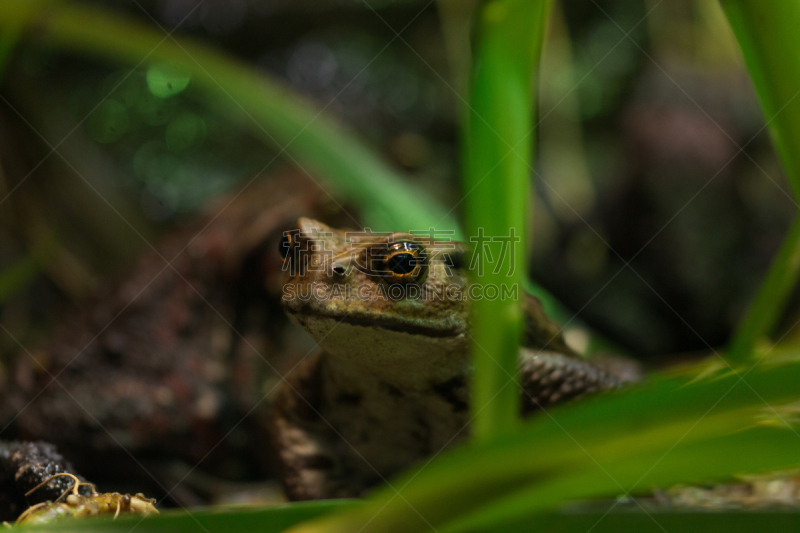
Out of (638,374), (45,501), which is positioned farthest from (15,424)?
(638,374)

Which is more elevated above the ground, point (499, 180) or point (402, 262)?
point (499, 180)

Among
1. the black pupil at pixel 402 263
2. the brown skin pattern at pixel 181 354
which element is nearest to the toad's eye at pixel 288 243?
the black pupil at pixel 402 263

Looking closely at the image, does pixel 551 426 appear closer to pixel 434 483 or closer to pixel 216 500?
pixel 434 483

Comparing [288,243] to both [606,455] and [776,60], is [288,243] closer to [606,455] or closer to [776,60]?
[606,455]

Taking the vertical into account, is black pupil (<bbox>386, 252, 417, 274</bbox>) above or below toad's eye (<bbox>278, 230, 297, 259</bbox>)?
below

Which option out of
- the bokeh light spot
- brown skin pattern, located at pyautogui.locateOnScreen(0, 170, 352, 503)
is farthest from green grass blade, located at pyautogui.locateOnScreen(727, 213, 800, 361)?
the bokeh light spot

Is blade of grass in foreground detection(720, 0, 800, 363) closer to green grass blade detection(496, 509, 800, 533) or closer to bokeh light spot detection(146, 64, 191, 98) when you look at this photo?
green grass blade detection(496, 509, 800, 533)

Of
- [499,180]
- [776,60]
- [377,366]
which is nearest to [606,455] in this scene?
[499,180]
